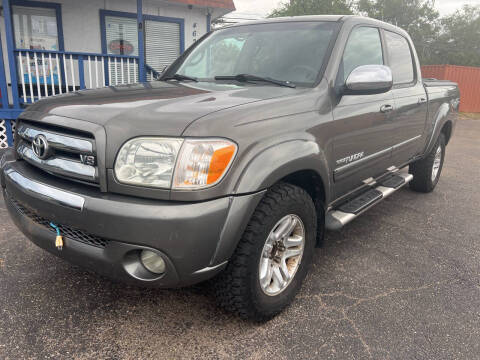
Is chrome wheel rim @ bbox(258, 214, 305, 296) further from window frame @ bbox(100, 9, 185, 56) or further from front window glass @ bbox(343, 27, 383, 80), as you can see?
window frame @ bbox(100, 9, 185, 56)

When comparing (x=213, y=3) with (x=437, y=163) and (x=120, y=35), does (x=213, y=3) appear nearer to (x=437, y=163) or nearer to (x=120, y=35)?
(x=120, y=35)

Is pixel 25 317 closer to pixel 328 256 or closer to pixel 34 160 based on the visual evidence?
pixel 34 160

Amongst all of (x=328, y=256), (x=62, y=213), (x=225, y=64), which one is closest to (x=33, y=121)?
(x=62, y=213)

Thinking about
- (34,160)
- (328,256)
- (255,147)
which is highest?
(255,147)

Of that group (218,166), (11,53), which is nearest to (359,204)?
(218,166)

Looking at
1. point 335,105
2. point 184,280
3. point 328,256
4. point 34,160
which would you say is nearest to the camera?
point 184,280

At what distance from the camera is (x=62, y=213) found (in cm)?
186

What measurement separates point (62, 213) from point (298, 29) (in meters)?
2.14

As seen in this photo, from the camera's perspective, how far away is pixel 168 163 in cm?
175

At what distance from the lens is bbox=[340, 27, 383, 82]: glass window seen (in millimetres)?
2855

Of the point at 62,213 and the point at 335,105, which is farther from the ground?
the point at 335,105

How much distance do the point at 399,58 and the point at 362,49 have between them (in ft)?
3.15

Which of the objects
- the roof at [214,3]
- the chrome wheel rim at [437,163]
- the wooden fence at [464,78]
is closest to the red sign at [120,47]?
the roof at [214,3]

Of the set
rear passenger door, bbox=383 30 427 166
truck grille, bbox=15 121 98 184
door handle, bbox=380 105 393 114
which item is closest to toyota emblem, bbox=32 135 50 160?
truck grille, bbox=15 121 98 184
